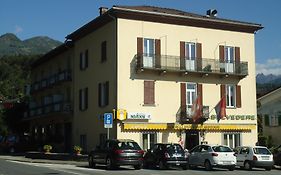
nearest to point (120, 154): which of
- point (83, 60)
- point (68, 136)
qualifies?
point (83, 60)

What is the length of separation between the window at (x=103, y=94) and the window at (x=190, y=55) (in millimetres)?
6192

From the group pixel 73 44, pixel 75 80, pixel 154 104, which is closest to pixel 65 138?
pixel 75 80

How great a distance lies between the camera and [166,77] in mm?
36469

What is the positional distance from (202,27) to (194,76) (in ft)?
13.0

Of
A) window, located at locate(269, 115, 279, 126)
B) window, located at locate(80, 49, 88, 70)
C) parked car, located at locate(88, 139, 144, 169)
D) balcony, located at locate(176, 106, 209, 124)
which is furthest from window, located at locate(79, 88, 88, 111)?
window, located at locate(269, 115, 279, 126)

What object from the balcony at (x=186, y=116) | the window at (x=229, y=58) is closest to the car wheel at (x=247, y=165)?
the balcony at (x=186, y=116)

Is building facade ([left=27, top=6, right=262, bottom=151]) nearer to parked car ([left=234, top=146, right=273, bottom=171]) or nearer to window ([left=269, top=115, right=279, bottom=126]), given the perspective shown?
parked car ([left=234, top=146, right=273, bottom=171])

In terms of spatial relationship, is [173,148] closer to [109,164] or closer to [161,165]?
[161,165]

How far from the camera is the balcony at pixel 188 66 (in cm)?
3516

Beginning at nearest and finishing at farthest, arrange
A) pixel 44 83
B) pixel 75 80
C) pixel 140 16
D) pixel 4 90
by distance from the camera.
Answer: pixel 140 16 → pixel 75 80 → pixel 44 83 → pixel 4 90

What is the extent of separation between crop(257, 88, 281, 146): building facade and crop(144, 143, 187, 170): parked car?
24.3 metres

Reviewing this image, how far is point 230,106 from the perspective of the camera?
38.7 metres

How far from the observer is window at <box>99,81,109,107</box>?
36406 mm

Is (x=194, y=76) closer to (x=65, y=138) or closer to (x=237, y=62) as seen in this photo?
(x=237, y=62)
